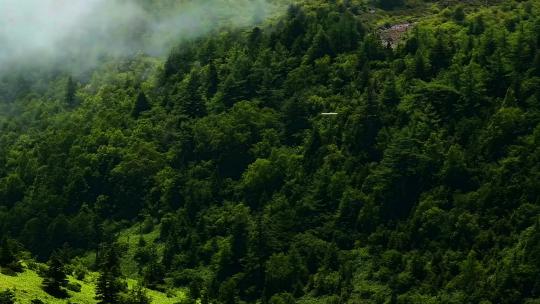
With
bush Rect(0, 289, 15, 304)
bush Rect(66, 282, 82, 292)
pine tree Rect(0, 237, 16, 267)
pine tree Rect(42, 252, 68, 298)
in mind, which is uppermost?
bush Rect(0, 289, 15, 304)

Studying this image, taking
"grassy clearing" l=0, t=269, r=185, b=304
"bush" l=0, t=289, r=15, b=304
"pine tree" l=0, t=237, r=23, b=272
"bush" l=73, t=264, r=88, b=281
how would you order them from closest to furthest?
"bush" l=0, t=289, r=15, b=304 → "grassy clearing" l=0, t=269, r=185, b=304 → "pine tree" l=0, t=237, r=23, b=272 → "bush" l=73, t=264, r=88, b=281

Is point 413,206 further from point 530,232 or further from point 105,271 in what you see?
point 105,271

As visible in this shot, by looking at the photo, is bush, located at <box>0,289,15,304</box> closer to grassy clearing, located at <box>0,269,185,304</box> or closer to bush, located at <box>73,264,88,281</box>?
grassy clearing, located at <box>0,269,185,304</box>

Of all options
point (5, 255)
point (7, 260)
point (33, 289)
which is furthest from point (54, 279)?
point (5, 255)

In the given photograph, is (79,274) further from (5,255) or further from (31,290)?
(31,290)

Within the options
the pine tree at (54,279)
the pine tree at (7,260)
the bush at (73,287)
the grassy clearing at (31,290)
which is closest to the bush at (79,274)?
the grassy clearing at (31,290)

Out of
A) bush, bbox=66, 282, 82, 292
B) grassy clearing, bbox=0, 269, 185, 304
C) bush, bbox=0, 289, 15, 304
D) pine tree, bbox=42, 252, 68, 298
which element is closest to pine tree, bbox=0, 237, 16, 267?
grassy clearing, bbox=0, 269, 185, 304

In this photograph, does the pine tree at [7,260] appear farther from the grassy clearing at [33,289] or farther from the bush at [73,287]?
the bush at [73,287]

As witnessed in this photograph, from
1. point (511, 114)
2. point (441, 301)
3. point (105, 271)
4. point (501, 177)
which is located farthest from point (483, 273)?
point (105, 271)

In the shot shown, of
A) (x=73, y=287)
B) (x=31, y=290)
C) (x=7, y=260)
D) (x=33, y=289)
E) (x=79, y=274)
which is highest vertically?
(x=7, y=260)
